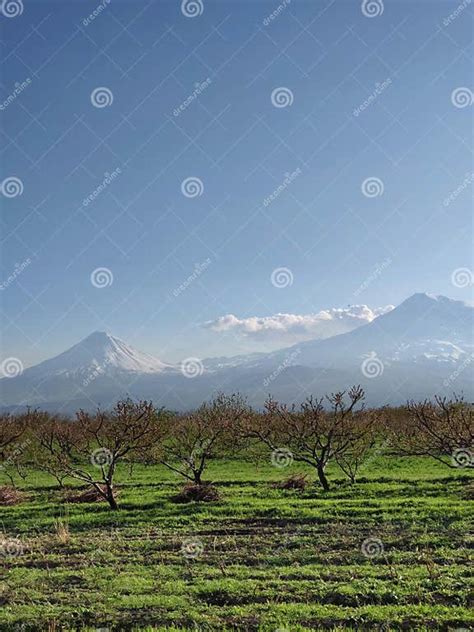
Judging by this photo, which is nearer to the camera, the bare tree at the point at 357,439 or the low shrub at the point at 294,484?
the low shrub at the point at 294,484

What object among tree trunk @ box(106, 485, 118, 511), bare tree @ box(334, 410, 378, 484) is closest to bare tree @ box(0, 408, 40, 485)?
tree trunk @ box(106, 485, 118, 511)

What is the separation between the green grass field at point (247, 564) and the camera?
10.4 m

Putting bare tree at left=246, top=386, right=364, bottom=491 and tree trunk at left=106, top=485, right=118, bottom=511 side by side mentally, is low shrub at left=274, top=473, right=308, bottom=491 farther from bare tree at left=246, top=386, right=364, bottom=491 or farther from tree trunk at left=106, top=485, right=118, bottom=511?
tree trunk at left=106, top=485, right=118, bottom=511

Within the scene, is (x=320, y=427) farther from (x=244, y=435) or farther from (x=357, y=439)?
(x=244, y=435)

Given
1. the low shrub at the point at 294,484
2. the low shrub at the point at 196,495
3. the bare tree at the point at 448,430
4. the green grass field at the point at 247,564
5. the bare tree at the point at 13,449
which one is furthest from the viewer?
the bare tree at the point at 13,449

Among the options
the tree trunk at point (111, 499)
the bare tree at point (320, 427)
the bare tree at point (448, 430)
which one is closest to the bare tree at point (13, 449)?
the tree trunk at point (111, 499)

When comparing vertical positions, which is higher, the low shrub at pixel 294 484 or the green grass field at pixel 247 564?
the green grass field at pixel 247 564

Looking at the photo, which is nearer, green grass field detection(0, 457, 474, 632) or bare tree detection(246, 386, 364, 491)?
green grass field detection(0, 457, 474, 632)

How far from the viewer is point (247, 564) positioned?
46.2 ft

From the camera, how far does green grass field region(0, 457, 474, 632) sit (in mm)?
10406

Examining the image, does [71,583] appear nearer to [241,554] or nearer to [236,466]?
[241,554]

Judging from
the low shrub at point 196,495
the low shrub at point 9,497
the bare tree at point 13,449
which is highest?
the bare tree at point 13,449

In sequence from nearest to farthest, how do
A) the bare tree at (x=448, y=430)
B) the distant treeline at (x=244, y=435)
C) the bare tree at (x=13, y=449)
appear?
the bare tree at (x=448, y=430), the distant treeline at (x=244, y=435), the bare tree at (x=13, y=449)

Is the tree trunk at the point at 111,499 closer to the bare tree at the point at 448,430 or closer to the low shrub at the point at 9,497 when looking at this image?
the low shrub at the point at 9,497
